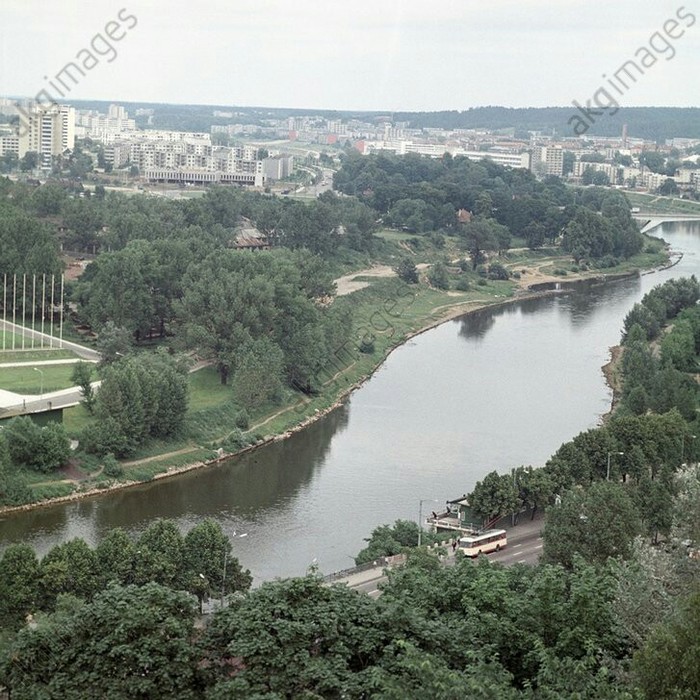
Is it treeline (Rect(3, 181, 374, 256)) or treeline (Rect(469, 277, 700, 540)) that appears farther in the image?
treeline (Rect(3, 181, 374, 256))

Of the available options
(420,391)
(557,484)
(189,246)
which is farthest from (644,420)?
(189,246)

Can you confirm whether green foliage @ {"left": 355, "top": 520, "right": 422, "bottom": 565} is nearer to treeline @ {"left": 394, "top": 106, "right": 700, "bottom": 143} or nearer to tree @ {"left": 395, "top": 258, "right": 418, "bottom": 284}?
tree @ {"left": 395, "top": 258, "right": 418, "bottom": 284}

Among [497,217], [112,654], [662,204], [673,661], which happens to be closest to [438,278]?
[497,217]

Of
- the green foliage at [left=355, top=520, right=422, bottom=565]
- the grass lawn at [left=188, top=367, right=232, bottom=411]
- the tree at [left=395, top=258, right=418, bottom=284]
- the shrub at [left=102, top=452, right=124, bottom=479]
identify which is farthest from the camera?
the tree at [left=395, top=258, right=418, bottom=284]

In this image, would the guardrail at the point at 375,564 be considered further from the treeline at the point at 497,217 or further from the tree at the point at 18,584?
the treeline at the point at 497,217

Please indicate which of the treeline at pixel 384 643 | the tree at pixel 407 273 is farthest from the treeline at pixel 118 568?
the tree at pixel 407 273

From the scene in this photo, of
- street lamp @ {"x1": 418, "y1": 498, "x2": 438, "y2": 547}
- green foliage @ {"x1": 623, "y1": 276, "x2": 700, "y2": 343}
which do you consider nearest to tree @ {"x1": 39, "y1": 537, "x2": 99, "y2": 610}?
street lamp @ {"x1": 418, "y1": 498, "x2": 438, "y2": 547}

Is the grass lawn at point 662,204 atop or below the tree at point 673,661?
below
